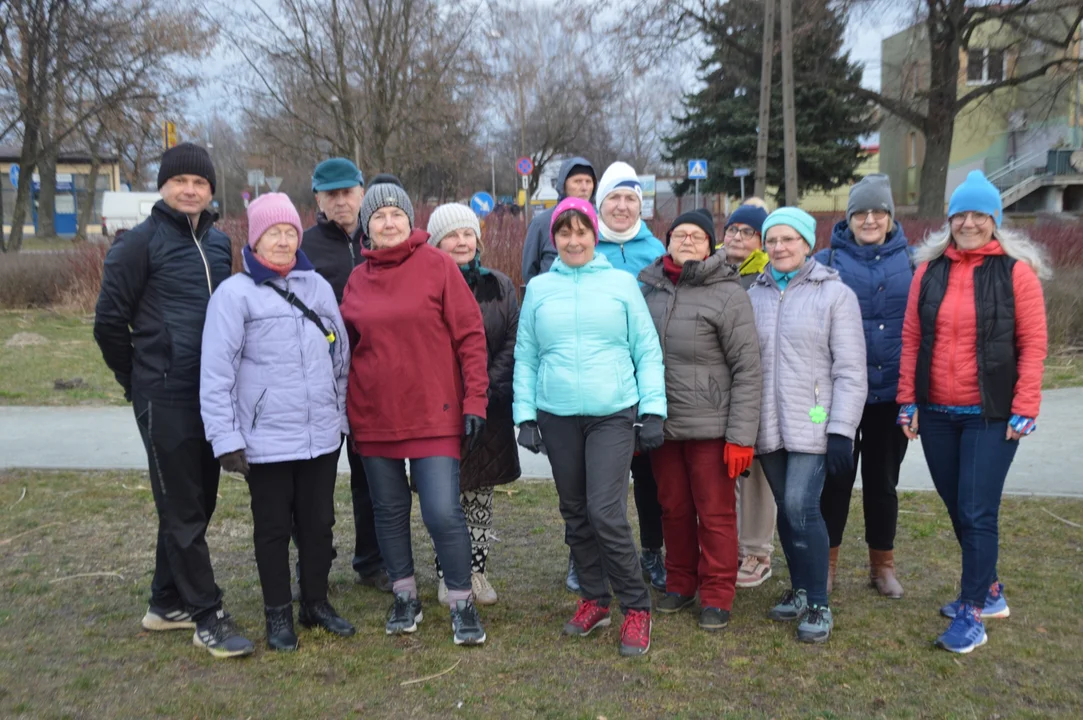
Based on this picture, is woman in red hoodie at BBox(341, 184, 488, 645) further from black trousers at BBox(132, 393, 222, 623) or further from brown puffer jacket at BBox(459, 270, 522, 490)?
black trousers at BBox(132, 393, 222, 623)

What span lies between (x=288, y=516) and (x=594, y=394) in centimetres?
140

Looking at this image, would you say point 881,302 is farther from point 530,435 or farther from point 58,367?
point 58,367

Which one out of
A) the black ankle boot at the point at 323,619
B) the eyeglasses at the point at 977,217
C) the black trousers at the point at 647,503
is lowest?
the black ankle boot at the point at 323,619

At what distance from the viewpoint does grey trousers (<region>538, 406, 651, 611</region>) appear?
4172 millimetres

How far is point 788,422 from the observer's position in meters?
4.24

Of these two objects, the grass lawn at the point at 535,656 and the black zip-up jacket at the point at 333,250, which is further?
the black zip-up jacket at the point at 333,250

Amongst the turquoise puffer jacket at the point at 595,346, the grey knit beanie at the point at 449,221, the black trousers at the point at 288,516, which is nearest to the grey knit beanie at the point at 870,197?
the turquoise puffer jacket at the point at 595,346

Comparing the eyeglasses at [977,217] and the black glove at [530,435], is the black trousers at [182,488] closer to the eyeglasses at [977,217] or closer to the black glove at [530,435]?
the black glove at [530,435]

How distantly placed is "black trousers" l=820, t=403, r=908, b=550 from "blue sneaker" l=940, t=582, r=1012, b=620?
440 millimetres

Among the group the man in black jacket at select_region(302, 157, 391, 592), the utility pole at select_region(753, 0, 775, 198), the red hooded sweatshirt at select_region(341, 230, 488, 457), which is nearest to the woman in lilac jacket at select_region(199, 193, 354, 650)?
the red hooded sweatshirt at select_region(341, 230, 488, 457)

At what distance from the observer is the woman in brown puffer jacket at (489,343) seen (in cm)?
466

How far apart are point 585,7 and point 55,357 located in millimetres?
16802

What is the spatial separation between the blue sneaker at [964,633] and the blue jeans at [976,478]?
2.1 inches

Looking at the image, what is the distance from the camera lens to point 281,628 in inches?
165
